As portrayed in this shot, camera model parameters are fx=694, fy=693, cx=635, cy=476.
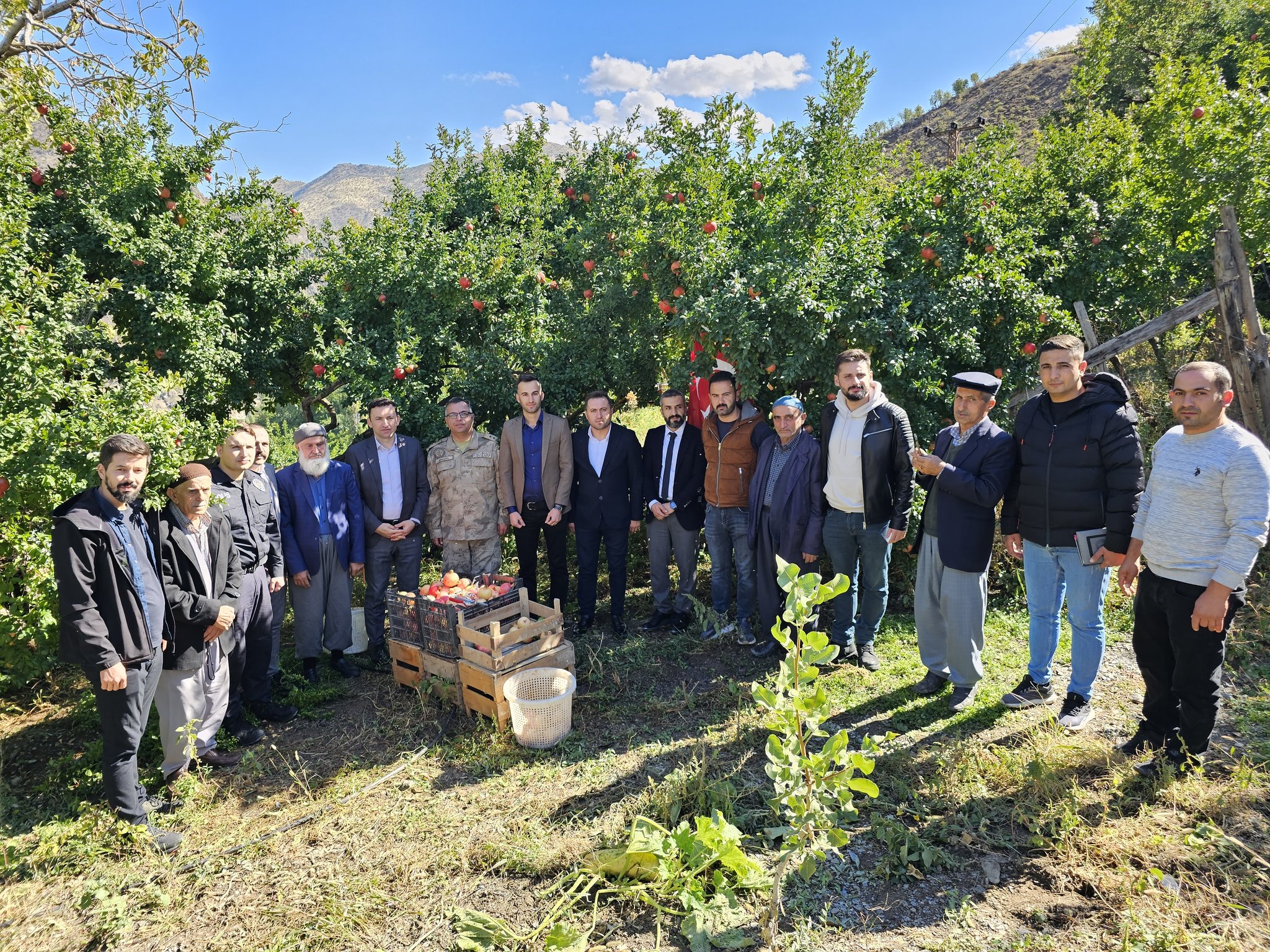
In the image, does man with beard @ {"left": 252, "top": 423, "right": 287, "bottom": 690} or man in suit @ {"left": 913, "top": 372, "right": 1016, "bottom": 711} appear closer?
man in suit @ {"left": 913, "top": 372, "right": 1016, "bottom": 711}

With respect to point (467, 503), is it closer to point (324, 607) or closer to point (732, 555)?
point (324, 607)

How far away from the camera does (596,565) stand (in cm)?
609

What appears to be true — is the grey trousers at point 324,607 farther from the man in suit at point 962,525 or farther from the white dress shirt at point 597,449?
the man in suit at point 962,525

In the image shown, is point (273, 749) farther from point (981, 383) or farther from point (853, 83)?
point (853, 83)

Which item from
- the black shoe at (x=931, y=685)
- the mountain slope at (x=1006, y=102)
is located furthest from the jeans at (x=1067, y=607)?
the mountain slope at (x=1006, y=102)

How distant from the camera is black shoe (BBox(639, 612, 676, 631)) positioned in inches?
244

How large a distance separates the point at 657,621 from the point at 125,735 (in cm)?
388

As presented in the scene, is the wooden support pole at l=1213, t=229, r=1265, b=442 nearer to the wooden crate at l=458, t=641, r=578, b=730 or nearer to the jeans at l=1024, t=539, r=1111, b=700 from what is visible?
the jeans at l=1024, t=539, r=1111, b=700

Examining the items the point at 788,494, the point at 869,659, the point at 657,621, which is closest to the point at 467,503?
the point at 657,621

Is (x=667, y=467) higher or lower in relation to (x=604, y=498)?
higher

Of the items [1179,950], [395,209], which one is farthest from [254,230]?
[1179,950]

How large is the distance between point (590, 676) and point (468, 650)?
39.5 inches

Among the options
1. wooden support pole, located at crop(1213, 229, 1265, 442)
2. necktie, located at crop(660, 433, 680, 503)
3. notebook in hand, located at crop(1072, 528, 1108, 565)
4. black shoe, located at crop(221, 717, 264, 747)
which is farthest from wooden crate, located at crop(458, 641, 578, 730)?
wooden support pole, located at crop(1213, 229, 1265, 442)

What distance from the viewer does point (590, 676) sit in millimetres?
5238
